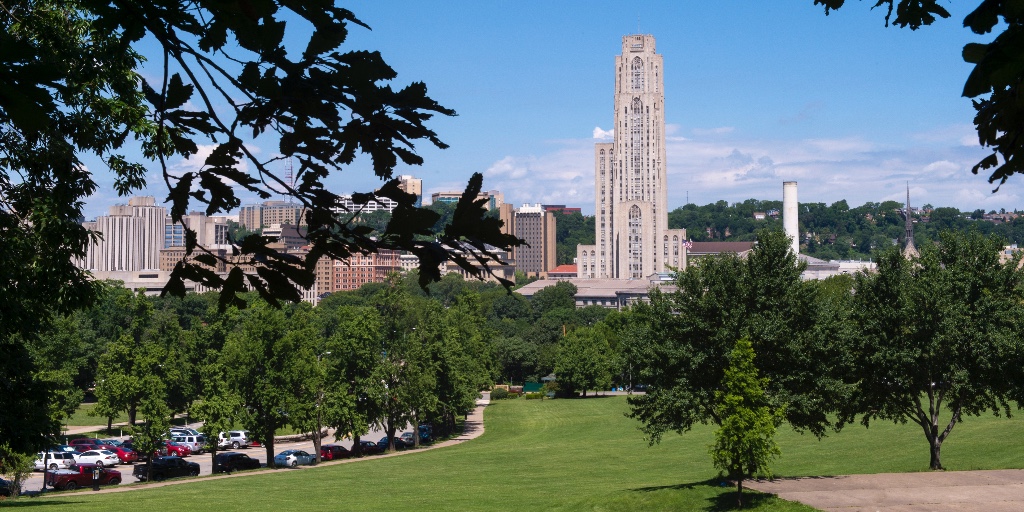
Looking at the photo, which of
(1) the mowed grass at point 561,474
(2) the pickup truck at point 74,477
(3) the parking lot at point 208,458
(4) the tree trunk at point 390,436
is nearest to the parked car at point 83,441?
(3) the parking lot at point 208,458

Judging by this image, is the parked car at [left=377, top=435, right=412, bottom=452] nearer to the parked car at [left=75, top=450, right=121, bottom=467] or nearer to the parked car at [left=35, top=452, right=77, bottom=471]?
the parked car at [left=75, top=450, right=121, bottom=467]

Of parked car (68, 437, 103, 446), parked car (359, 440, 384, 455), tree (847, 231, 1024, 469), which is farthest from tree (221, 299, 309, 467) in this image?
tree (847, 231, 1024, 469)

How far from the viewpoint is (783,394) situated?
89.2 ft

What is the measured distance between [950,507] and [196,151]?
74.6 ft

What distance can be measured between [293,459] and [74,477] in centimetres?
1051

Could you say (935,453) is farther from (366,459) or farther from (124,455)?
(124,455)

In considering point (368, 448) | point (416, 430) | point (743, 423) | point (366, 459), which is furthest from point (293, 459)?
point (743, 423)

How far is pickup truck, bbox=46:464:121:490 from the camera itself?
128 ft

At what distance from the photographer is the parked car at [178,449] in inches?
2003

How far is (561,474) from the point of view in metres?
39.9

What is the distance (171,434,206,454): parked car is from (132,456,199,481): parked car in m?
9.57

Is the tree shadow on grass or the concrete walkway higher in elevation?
the tree shadow on grass

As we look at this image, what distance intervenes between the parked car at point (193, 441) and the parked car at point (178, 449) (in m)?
0.49

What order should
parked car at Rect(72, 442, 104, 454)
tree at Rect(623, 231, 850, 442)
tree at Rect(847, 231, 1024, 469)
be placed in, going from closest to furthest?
tree at Rect(623, 231, 850, 442)
tree at Rect(847, 231, 1024, 469)
parked car at Rect(72, 442, 104, 454)
